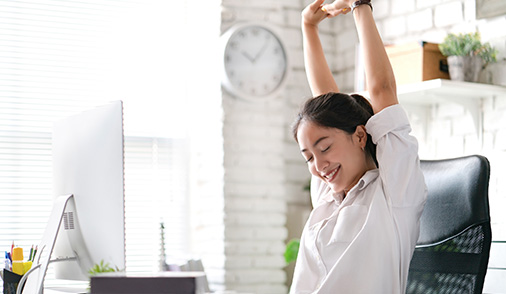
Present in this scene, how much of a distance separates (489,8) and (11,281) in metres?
2.07

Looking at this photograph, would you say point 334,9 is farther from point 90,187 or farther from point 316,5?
point 90,187

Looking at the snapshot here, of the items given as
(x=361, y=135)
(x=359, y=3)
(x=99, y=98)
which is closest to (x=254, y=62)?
(x=99, y=98)

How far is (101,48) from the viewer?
329 centimetres

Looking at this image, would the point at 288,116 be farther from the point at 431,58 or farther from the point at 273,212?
the point at 431,58

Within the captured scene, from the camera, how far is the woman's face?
1.69 meters

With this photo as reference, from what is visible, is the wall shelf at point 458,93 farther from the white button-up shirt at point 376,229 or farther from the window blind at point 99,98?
the window blind at point 99,98

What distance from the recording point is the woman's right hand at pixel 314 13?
198 centimetres

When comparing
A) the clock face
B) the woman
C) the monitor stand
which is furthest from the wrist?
the clock face

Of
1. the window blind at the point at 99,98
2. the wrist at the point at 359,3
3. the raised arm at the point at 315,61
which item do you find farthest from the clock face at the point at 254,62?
the wrist at the point at 359,3

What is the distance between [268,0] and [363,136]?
6.17 ft

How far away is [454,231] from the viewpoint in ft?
5.58

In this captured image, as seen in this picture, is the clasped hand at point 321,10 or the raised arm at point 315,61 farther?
the raised arm at point 315,61

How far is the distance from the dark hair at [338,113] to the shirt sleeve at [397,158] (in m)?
0.04

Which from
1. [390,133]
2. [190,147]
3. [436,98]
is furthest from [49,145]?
[390,133]
